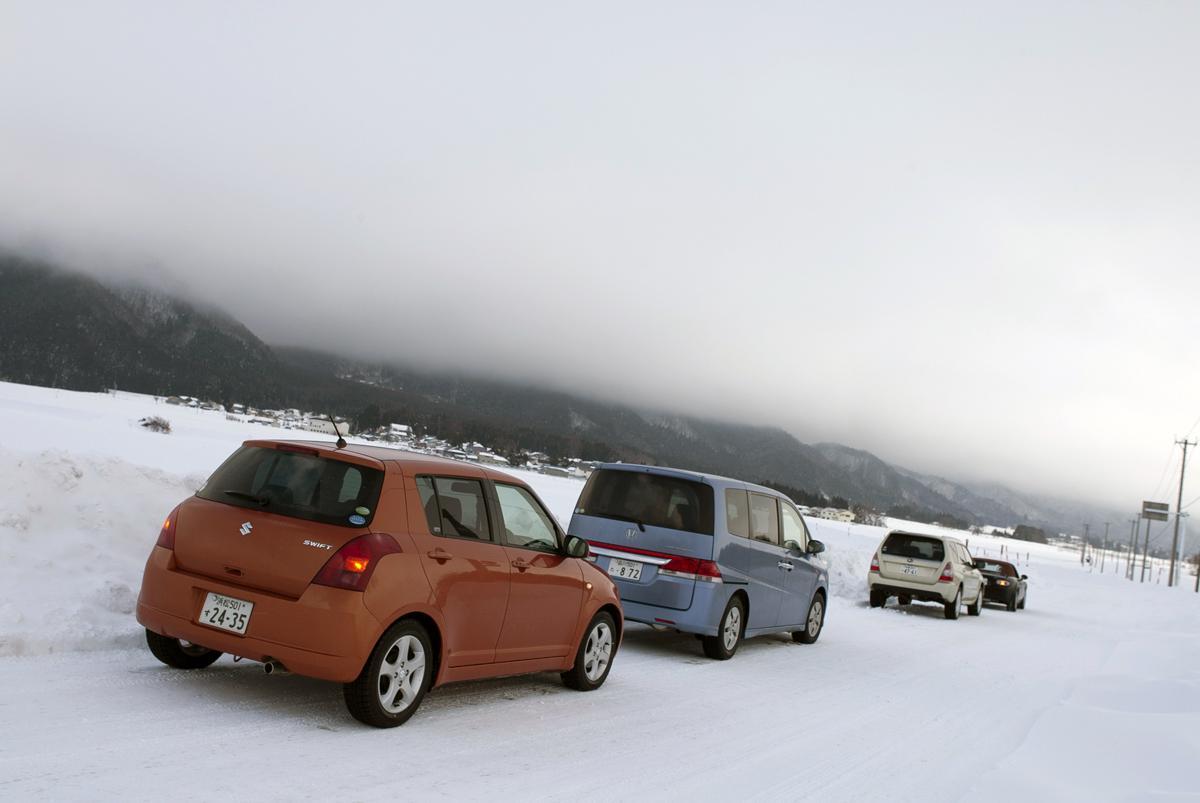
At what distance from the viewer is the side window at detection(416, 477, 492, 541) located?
650 centimetres

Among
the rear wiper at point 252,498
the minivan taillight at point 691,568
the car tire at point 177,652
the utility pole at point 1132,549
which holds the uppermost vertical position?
the utility pole at point 1132,549

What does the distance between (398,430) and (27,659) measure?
127933mm

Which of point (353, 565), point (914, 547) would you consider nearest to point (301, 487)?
point (353, 565)

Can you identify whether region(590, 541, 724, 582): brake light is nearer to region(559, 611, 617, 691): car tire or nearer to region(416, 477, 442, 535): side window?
region(559, 611, 617, 691): car tire

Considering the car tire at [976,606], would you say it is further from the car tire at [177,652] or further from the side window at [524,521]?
the car tire at [177,652]

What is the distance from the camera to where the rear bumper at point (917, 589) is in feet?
63.9

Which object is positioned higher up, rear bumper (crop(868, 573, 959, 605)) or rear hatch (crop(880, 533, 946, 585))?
rear hatch (crop(880, 533, 946, 585))

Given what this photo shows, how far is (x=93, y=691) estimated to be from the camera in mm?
5969

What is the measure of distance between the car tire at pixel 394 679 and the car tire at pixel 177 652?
1.51m

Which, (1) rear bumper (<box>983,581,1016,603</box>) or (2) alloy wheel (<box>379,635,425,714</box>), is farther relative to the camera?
(1) rear bumper (<box>983,581,1016,603</box>)

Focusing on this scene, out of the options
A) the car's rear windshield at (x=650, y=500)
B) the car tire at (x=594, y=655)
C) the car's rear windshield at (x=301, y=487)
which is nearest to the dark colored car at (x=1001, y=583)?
the car's rear windshield at (x=650, y=500)

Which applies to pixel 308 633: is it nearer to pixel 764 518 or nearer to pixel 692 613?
pixel 692 613

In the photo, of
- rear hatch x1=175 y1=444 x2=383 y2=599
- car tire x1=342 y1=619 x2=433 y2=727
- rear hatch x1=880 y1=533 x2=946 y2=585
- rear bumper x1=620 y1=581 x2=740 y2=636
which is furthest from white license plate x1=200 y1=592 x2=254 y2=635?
rear hatch x1=880 y1=533 x2=946 y2=585

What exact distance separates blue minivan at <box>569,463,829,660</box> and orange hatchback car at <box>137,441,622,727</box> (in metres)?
3.19
